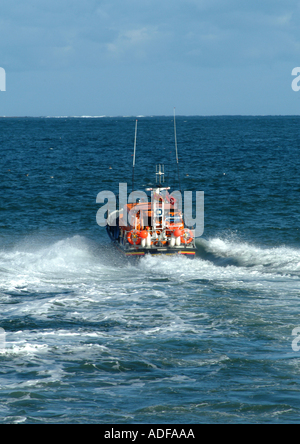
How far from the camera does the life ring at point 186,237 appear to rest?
20.5m

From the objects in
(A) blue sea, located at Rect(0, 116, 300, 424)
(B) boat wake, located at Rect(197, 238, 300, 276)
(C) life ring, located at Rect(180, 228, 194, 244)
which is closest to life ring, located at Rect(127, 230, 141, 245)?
(A) blue sea, located at Rect(0, 116, 300, 424)

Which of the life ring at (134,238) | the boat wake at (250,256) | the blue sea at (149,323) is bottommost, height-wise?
the blue sea at (149,323)

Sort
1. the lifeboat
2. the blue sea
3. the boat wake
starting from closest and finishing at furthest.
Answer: the blue sea
the boat wake
the lifeboat

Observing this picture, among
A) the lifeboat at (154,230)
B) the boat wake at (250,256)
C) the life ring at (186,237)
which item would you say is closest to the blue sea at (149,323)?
the boat wake at (250,256)

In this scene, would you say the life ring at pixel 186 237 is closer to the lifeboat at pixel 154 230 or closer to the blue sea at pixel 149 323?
the lifeboat at pixel 154 230

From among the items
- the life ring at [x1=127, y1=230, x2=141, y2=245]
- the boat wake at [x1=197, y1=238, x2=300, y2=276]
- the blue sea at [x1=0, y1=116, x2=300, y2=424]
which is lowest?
the blue sea at [x1=0, y1=116, x2=300, y2=424]

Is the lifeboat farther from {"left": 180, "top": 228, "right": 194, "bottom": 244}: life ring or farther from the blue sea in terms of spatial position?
the blue sea

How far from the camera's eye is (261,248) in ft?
77.4

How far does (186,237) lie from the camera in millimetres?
20688

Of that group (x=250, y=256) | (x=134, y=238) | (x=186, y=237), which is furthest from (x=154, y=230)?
(x=250, y=256)

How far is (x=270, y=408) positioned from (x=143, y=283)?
8974 millimetres

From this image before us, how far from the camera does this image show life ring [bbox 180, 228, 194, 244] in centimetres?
2053

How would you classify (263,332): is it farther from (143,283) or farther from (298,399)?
(143,283)
